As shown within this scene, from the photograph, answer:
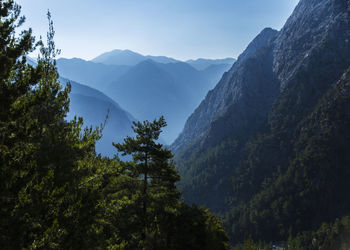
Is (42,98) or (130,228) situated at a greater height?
(42,98)

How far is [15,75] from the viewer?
30.0ft

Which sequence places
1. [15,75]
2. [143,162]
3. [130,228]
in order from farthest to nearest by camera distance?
[143,162] < [130,228] < [15,75]

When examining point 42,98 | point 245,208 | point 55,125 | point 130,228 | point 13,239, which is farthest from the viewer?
point 245,208

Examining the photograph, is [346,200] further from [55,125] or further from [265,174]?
[55,125]

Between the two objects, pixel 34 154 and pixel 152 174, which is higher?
pixel 152 174

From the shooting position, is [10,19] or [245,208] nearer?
[10,19]

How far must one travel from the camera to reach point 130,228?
1647 centimetres

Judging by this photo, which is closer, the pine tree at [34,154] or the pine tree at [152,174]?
the pine tree at [34,154]

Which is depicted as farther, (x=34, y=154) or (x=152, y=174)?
(x=152, y=174)

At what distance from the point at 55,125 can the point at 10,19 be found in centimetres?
444

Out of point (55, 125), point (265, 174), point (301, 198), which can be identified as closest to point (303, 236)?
point (301, 198)

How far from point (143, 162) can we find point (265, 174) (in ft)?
632

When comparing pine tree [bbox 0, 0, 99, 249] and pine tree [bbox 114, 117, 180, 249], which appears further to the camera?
pine tree [bbox 114, 117, 180, 249]

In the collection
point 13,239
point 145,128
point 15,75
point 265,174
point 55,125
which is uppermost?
point 265,174
